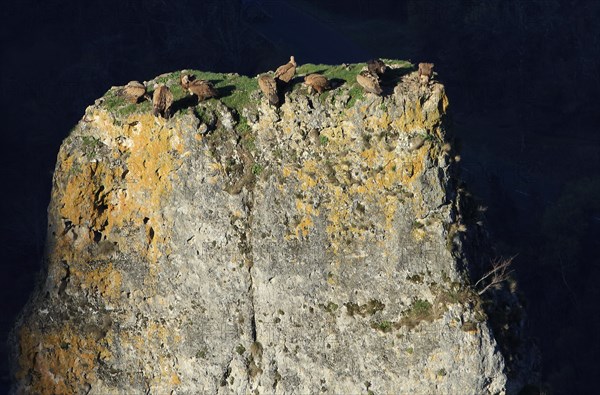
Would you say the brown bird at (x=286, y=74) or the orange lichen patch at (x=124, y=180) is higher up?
the brown bird at (x=286, y=74)

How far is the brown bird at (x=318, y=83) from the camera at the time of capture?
21.1 metres

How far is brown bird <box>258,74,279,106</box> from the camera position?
21203mm

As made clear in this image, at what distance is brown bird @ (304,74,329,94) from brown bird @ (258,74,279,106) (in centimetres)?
73

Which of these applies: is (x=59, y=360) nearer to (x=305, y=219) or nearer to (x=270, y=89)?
(x=305, y=219)

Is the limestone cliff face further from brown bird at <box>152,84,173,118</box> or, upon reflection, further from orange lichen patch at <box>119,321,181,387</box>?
brown bird at <box>152,84,173,118</box>

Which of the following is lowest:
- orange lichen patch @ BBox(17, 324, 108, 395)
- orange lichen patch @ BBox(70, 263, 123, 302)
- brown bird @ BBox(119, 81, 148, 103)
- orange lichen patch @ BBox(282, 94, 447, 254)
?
orange lichen patch @ BBox(17, 324, 108, 395)

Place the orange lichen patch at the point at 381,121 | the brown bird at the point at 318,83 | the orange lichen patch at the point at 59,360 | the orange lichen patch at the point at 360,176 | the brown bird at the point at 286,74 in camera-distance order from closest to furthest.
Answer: the orange lichen patch at the point at 360,176 < the orange lichen patch at the point at 381,121 < the brown bird at the point at 318,83 < the brown bird at the point at 286,74 < the orange lichen patch at the point at 59,360

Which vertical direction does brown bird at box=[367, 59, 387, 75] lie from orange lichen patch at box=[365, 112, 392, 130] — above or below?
above

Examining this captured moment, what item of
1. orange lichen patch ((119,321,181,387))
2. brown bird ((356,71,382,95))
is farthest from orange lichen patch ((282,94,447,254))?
orange lichen patch ((119,321,181,387))

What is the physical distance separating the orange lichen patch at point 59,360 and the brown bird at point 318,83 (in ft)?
23.9

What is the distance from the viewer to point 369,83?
2070 centimetres

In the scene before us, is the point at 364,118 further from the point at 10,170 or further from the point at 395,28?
the point at 395,28

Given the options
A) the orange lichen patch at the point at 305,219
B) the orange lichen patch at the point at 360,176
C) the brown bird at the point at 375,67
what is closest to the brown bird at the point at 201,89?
the orange lichen patch at the point at 360,176

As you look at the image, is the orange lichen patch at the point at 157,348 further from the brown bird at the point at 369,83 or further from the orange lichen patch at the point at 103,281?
the brown bird at the point at 369,83
